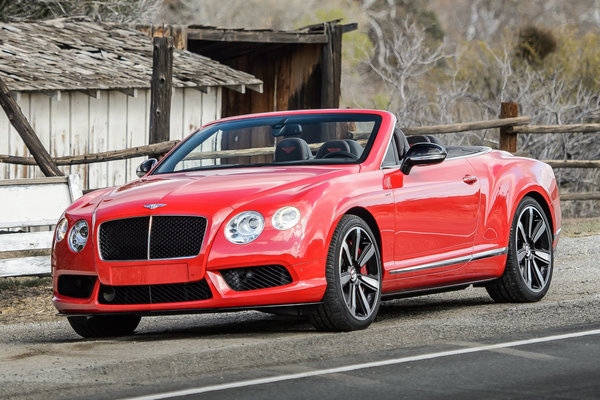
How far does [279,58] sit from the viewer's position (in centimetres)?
2459

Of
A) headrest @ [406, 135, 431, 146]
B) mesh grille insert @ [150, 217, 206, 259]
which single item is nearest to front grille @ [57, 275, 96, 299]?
mesh grille insert @ [150, 217, 206, 259]

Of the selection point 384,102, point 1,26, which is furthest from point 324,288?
point 384,102

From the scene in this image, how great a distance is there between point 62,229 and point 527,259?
363cm

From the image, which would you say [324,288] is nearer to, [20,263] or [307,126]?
[307,126]

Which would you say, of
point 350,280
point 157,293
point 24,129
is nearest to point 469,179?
point 350,280

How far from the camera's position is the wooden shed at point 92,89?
18.3m

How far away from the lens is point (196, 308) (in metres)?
7.66

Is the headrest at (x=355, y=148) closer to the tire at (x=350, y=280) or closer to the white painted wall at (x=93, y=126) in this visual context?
the tire at (x=350, y=280)

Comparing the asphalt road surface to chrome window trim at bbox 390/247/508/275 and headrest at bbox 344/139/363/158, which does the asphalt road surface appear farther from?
headrest at bbox 344/139/363/158

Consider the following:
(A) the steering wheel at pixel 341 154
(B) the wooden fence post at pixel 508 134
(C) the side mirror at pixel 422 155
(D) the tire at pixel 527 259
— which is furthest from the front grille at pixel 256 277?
(B) the wooden fence post at pixel 508 134

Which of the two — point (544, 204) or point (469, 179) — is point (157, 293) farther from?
point (544, 204)

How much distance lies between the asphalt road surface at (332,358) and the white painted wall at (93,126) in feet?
31.0

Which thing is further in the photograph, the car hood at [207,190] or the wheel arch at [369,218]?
the wheel arch at [369,218]

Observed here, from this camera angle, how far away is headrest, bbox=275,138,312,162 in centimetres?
881
